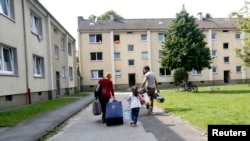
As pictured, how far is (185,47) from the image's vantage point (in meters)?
31.1

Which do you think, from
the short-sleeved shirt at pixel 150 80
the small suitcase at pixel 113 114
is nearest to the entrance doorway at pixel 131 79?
the short-sleeved shirt at pixel 150 80

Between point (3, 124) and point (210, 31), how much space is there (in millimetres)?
46312

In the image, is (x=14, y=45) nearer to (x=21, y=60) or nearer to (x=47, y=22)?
(x=21, y=60)

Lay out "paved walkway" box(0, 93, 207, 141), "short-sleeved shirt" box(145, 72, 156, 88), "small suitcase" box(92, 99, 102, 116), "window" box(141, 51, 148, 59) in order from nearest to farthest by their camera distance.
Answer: "paved walkway" box(0, 93, 207, 141) → "small suitcase" box(92, 99, 102, 116) → "short-sleeved shirt" box(145, 72, 156, 88) → "window" box(141, 51, 148, 59)

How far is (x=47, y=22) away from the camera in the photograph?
26.2 meters

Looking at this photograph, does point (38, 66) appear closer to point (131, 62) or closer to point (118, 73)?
point (118, 73)

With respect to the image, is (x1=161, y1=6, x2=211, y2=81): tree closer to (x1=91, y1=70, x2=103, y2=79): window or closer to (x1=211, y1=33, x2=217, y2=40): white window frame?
(x1=91, y1=70, x2=103, y2=79): window

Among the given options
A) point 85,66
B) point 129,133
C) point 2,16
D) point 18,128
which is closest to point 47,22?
point 2,16

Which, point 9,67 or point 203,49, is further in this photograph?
point 203,49

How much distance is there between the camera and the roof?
5028cm

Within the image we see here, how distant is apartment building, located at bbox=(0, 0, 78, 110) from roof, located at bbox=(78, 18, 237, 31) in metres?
19.5

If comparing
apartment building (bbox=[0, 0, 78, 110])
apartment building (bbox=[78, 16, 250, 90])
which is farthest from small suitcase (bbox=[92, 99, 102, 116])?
apartment building (bbox=[78, 16, 250, 90])

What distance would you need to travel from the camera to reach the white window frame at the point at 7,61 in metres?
16.2

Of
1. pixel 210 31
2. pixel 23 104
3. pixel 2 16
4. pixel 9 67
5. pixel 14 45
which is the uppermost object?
pixel 210 31
